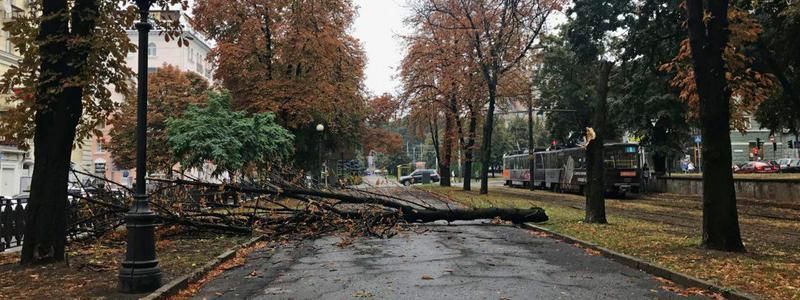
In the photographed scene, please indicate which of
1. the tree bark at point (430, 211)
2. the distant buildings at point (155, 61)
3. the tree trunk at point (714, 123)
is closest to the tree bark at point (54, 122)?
the tree bark at point (430, 211)

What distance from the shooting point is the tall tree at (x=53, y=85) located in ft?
33.9

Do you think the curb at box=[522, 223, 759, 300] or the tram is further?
the tram

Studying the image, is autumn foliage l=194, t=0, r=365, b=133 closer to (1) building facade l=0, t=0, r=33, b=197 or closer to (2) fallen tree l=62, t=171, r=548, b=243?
(1) building facade l=0, t=0, r=33, b=197

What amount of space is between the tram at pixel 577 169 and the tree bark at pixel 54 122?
22.5 meters

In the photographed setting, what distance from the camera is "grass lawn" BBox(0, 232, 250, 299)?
27.2 ft

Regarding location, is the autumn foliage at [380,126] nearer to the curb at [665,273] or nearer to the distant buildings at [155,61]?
the distant buildings at [155,61]

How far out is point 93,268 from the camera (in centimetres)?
1009


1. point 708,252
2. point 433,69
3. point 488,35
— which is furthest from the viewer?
point 433,69

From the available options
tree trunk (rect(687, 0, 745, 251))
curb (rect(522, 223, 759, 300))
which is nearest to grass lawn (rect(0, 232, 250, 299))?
curb (rect(522, 223, 759, 300))

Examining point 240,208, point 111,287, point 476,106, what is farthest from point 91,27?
point 476,106

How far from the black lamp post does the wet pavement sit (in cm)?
76

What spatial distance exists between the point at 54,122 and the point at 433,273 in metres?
6.73

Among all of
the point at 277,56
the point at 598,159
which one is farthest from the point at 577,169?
the point at 598,159

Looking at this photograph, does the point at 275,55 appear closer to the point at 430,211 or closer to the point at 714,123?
the point at 430,211
